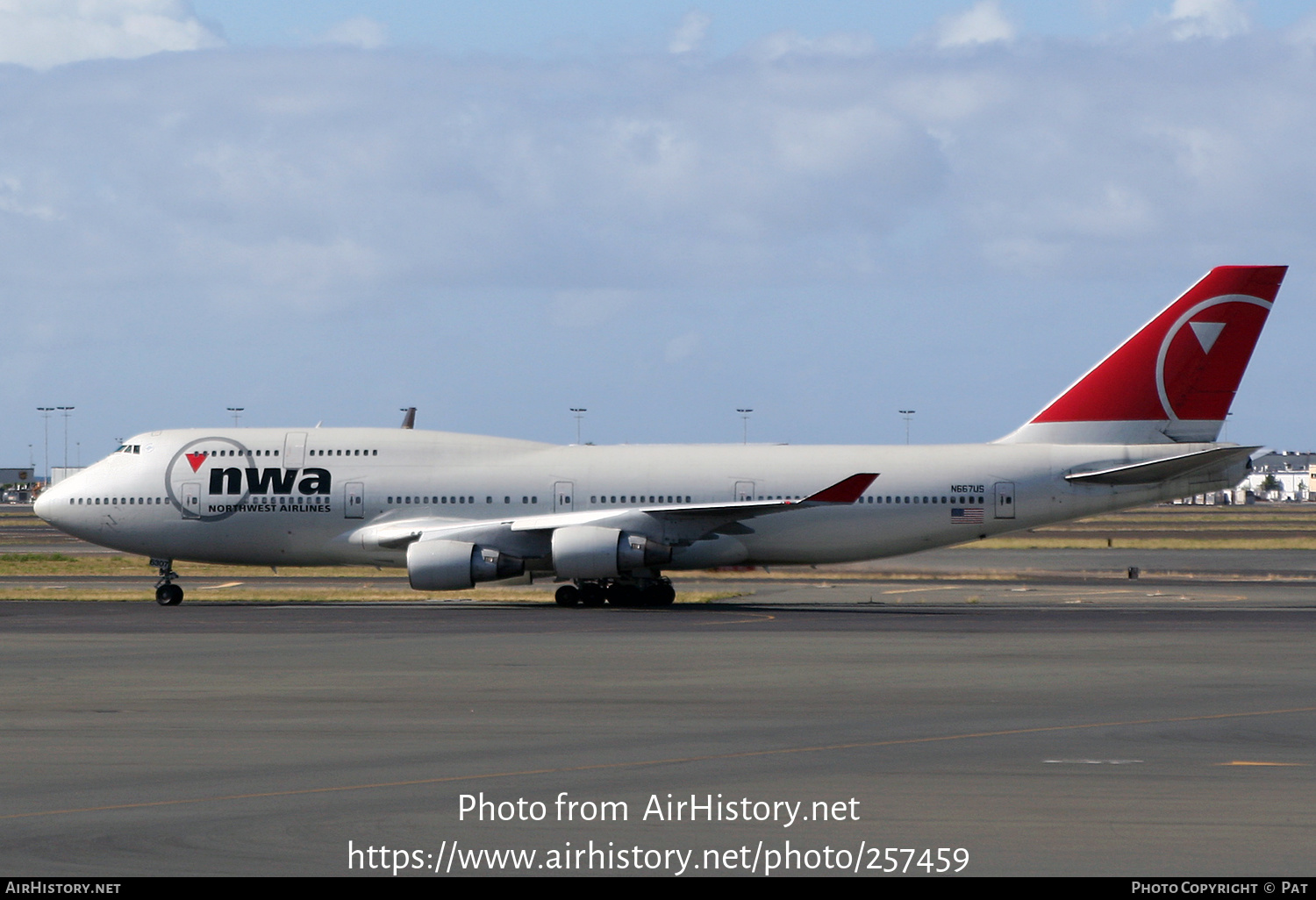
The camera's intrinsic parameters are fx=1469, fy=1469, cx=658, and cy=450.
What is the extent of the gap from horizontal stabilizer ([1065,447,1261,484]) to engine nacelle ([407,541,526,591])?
598 inches

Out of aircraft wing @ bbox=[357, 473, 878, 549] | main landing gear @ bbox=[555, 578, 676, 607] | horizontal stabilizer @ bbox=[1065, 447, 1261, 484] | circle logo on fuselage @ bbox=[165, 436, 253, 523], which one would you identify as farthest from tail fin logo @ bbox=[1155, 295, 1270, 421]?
circle logo on fuselage @ bbox=[165, 436, 253, 523]

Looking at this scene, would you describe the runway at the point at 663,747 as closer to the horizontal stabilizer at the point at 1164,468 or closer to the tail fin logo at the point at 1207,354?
the horizontal stabilizer at the point at 1164,468

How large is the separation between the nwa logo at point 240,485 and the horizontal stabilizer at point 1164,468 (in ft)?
66.2

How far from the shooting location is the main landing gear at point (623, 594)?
38.5 metres

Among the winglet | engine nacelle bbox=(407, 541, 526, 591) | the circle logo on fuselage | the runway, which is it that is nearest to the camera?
the runway

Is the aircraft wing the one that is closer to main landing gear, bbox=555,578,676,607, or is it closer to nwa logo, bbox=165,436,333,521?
main landing gear, bbox=555,578,676,607

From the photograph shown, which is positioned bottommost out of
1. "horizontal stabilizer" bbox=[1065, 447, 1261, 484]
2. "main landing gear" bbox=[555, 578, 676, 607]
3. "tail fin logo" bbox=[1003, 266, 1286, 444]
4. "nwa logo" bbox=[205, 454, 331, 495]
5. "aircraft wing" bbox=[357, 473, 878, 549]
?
"main landing gear" bbox=[555, 578, 676, 607]

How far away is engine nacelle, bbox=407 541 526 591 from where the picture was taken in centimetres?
3688

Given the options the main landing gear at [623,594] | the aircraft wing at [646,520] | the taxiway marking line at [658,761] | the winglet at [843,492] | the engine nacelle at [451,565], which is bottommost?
the taxiway marking line at [658,761]

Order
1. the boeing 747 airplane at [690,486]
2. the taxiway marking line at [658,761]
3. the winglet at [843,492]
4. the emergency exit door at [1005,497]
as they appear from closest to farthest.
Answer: the taxiway marking line at [658,761] → the winglet at [843,492] → the boeing 747 airplane at [690,486] → the emergency exit door at [1005,497]

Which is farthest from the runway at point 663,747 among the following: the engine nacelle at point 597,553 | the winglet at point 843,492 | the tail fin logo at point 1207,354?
the tail fin logo at point 1207,354

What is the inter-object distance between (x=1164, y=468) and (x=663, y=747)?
85.5ft

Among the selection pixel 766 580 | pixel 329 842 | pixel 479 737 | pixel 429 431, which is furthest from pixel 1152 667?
pixel 766 580

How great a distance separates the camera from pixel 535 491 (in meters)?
39.5
